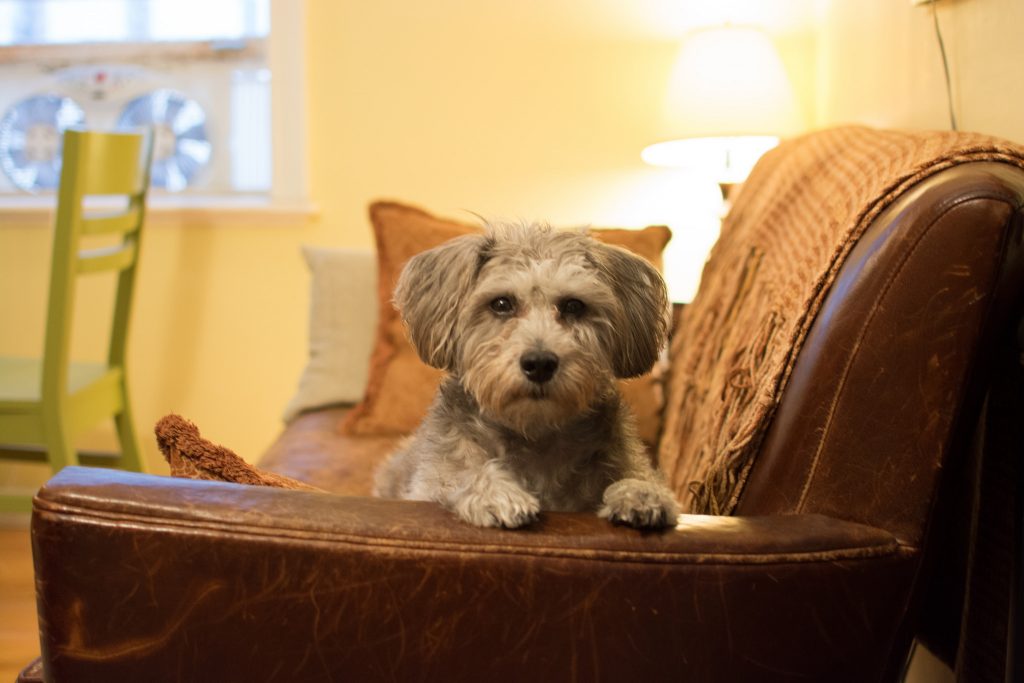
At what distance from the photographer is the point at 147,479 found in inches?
47.1

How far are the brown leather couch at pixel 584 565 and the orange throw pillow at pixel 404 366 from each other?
1344mm

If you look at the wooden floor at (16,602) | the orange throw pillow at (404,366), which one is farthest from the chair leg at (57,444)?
the orange throw pillow at (404,366)

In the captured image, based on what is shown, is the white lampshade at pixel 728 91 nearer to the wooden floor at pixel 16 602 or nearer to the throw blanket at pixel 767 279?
the throw blanket at pixel 767 279

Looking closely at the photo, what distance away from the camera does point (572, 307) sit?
4.89ft

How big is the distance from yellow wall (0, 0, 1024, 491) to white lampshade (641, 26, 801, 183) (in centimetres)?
40

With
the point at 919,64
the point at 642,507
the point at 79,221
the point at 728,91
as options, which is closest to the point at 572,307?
the point at 642,507

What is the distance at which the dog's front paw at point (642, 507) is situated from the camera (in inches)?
46.3

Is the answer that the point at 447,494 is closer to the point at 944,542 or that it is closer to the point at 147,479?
the point at 147,479

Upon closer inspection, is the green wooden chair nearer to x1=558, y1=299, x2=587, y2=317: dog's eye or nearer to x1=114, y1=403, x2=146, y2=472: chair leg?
x1=114, y1=403, x2=146, y2=472: chair leg

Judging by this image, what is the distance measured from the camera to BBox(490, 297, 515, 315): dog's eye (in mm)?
1480

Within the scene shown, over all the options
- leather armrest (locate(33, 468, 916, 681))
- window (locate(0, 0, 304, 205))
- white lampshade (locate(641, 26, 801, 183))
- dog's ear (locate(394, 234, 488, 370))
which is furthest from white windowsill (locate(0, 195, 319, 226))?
leather armrest (locate(33, 468, 916, 681))

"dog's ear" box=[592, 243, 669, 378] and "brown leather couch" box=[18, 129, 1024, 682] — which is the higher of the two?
"dog's ear" box=[592, 243, 669, 378]

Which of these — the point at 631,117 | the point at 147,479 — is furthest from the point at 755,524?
the point at 631,117

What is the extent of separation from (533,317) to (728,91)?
1.96 metres
